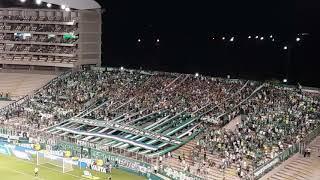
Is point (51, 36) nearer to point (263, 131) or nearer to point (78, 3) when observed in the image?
point (78, 3)

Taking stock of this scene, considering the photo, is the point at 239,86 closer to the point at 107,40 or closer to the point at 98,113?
the point at 98,113

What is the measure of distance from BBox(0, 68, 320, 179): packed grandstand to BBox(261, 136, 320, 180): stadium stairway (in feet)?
3.04

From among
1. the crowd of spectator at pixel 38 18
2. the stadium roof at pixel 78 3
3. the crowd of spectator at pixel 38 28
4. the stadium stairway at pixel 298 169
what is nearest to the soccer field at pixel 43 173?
the stadium stairway at pixel 298 169

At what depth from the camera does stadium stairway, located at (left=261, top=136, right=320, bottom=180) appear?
3525cm

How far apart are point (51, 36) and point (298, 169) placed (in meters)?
44.3

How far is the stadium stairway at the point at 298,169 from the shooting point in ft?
116

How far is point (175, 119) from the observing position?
48.9 metres

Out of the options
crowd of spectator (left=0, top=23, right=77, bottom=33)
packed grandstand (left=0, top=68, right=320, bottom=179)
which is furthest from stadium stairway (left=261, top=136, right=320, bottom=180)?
crowd of spectator (left=0, top=23, right=77, bottom=33)

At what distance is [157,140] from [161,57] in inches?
2423

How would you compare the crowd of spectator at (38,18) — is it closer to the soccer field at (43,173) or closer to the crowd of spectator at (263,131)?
the soccer field at (43,173)

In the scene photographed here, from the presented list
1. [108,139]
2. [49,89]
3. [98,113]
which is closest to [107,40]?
[49,89]

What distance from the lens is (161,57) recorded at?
348ft

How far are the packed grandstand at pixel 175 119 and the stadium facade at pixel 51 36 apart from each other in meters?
6.10

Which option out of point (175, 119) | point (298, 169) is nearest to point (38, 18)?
point (175, 119)
